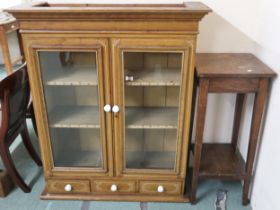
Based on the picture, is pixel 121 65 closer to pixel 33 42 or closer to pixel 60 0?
pixel 33 42

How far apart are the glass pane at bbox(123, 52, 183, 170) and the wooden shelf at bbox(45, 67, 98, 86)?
7.9 inches

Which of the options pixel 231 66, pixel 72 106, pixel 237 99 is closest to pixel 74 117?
pixel 72 106

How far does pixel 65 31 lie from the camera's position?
4.42ft

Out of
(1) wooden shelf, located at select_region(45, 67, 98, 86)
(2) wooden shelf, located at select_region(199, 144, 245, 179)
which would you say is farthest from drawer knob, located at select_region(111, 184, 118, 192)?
(1) wooden shelf, located at select_region(45, 67, 98, 86)

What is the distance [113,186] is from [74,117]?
0.53 meters

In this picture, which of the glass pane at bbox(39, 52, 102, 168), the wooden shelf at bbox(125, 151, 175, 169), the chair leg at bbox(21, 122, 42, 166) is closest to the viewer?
the glass pane at bbox(39, 52, 102, 168)

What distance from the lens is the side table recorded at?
4.74ft

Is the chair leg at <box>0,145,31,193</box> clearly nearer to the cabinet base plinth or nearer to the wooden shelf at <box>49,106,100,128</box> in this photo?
the cabinet base plinth

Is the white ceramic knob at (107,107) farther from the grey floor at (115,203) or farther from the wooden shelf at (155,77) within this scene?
the grey floor at (115,203)

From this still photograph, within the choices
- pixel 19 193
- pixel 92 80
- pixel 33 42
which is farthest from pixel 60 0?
pixel 19 193

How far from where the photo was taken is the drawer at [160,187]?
1.75 m

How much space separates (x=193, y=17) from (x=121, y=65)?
1.44 ft

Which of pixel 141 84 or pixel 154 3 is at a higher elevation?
pixel 154 3

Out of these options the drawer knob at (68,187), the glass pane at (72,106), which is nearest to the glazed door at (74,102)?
the glass pane at (72,106)
